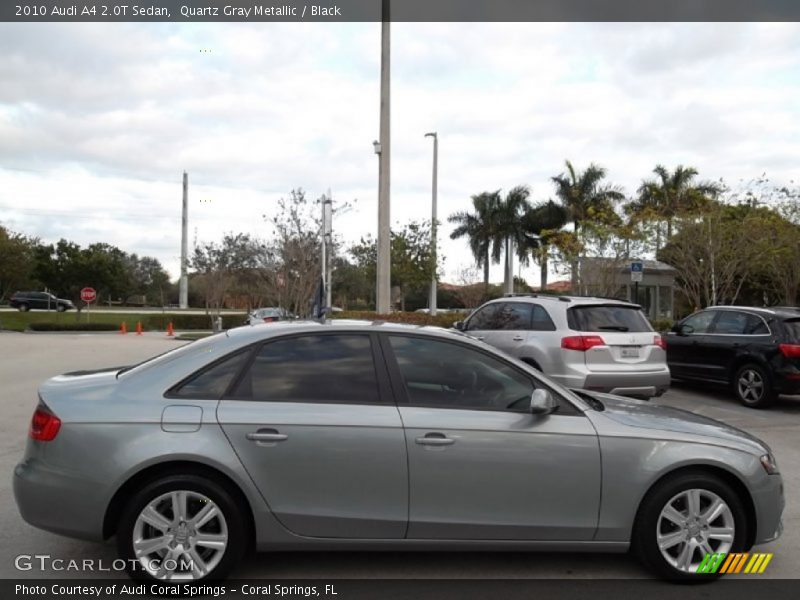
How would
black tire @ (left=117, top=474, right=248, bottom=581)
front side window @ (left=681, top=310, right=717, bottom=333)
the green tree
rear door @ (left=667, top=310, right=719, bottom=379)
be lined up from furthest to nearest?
the green tree, front side window @ (left=681, top=310, right=717, bottom=333), rear door @ (left=667, top=310, right=719, bottom=379), black tire @ (left=117, top=474, right=248, bottom=581)

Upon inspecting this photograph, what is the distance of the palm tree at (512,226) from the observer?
45.1 meters

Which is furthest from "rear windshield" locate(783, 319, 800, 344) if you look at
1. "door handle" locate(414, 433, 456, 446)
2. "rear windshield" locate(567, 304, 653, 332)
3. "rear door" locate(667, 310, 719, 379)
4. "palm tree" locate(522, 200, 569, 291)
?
"palm tree" locate(522, 200, 569, 291)

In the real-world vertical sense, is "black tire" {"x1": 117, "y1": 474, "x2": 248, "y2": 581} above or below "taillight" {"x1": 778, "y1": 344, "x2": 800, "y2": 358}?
below

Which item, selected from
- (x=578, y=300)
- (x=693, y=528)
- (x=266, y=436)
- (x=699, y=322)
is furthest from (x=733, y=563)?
(x=699, y=322)

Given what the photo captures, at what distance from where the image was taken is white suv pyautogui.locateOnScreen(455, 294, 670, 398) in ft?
27.0

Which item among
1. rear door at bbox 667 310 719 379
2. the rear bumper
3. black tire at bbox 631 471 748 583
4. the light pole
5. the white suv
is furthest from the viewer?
the light pole

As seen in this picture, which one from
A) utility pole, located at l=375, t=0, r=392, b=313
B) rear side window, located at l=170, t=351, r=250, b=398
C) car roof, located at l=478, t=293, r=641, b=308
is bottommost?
rear side window, located at l=170, t=351, r=250, b=398

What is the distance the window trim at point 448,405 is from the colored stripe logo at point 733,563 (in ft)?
3.67

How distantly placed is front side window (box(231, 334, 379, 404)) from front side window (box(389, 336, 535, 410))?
229 mm

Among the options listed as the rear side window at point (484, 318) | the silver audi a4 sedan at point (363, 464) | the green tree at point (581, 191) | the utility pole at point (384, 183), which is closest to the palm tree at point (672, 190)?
the green tree at point (581, 191)

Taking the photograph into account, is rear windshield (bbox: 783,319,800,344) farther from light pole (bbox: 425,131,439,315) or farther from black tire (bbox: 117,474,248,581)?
light pole (bbox: 425,131,439,315)

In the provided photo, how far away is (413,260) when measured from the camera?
30.3 meters

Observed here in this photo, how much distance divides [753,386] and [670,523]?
7.31 m

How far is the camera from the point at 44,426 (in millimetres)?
3740
